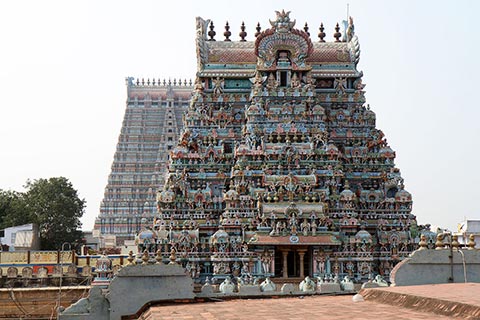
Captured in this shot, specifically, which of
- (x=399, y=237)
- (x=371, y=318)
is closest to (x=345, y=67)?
(x=399, y=237)

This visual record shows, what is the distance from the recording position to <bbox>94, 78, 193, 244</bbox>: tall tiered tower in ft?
274

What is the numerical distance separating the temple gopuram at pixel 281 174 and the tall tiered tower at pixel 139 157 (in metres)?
34.4

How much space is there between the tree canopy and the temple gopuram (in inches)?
1007

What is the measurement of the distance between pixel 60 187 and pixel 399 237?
125 feet

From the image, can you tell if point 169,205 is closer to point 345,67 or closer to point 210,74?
point 210,74

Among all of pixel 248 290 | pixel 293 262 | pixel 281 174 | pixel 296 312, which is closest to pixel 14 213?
pixel 281 174

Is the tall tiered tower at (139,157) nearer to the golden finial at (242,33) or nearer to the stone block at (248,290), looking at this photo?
the golden finial at (242,33)

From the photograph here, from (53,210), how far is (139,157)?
21724 millimetres

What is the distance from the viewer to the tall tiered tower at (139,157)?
274ft

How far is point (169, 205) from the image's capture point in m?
42.8

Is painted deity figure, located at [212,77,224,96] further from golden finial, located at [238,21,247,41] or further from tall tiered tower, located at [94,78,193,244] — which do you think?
tall tiered tower, located at [94,78,193,244]

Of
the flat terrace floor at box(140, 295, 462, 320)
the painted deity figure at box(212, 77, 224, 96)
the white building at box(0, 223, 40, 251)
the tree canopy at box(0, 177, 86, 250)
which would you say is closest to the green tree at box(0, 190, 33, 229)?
the tree canopy at box(0, 177, 86, 250)

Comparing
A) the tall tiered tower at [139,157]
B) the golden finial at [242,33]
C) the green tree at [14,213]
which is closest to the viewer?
the golden finial at [242,33]

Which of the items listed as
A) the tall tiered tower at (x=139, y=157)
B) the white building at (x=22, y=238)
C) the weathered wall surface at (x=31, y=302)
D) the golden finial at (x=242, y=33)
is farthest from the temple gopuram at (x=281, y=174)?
the tall tiered tower at (x=139, y=157)
